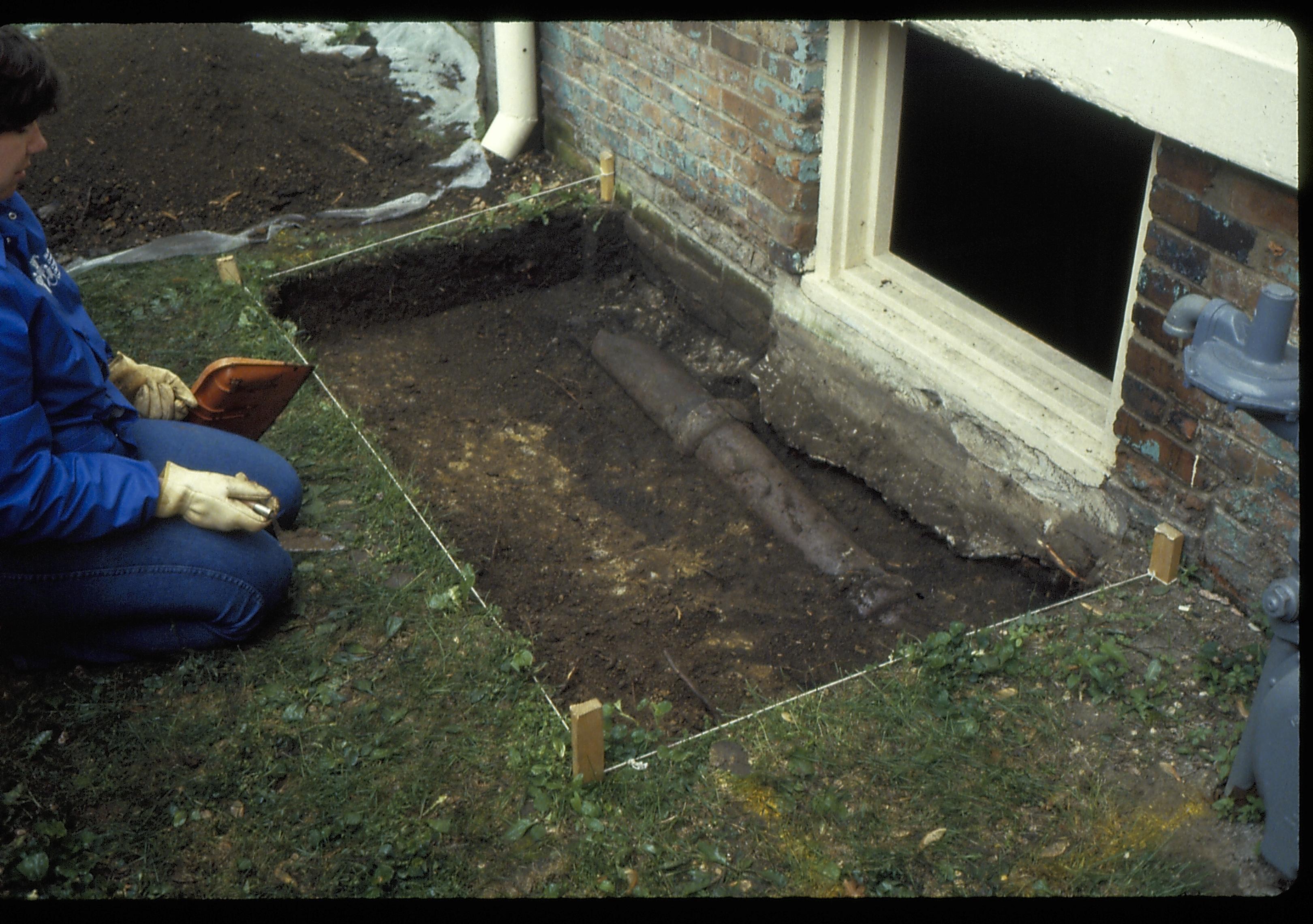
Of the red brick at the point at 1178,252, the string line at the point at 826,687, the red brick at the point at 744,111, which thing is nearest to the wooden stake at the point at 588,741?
the string line at the point at 826,687

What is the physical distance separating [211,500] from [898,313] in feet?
8.45

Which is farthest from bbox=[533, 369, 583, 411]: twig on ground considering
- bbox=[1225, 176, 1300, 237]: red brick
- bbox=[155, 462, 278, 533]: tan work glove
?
bbox=[1225, 176, 1300, 237]: red brick

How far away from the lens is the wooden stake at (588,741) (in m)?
3.09

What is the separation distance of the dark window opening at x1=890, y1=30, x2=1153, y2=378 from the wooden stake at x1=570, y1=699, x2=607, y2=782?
3.67 meters

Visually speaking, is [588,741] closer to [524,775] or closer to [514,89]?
[524,775]

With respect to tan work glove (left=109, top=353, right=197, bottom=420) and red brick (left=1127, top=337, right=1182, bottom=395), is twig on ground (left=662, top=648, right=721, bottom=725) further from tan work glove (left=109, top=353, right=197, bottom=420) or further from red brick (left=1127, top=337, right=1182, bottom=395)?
tan work glove (left=109, top=353, right=197, bottom=420)

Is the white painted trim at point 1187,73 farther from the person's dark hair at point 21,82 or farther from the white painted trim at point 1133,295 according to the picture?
the person's dark hair at point 21,82

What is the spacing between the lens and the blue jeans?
3357 millimetres

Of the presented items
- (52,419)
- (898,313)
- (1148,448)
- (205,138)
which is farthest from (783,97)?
(205,138)

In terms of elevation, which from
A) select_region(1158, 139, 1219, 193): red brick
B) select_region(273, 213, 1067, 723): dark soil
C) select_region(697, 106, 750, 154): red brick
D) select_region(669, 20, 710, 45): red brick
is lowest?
select_region(273, 213, 1067, 723): dark soil

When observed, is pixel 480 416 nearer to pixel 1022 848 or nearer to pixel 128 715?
pixel 128 715

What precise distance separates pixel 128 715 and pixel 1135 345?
314 centimetres

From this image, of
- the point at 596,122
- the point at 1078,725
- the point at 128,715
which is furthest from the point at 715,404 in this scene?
the point at 128,715

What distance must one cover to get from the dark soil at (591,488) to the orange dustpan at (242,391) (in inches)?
30.1
